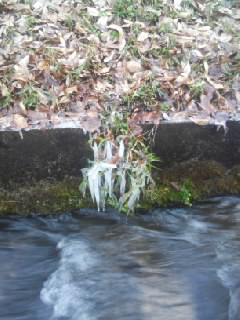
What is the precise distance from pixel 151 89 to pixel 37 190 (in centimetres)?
156

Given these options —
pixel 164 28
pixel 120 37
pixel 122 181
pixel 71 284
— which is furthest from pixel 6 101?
pixel 164 28

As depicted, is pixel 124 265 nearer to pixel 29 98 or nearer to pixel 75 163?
pixel 75 163

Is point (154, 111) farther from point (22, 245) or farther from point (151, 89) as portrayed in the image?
point (22, 245)

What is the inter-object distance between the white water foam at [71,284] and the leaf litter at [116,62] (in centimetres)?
120

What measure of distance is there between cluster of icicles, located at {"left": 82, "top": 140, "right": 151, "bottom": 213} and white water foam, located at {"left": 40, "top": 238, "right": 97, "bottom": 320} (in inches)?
20.6

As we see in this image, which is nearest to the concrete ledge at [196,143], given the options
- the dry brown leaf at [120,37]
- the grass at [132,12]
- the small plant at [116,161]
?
the small plant at [116,161]

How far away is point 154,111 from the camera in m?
3.87

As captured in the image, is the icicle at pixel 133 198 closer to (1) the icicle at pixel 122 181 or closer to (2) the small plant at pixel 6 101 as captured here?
(1) the icicle at pixel 122 181

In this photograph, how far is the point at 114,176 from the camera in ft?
12.3

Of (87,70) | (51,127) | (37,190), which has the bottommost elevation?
(37,190)

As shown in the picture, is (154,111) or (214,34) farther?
(214,34)

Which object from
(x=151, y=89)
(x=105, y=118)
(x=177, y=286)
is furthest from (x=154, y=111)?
(x=177, y=286)

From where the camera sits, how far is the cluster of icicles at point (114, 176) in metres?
3.68

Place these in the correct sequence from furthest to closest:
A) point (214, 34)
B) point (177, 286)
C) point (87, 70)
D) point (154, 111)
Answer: point (214, 34)
point (87, 70)
point (154, 111)
point (177, 286)
